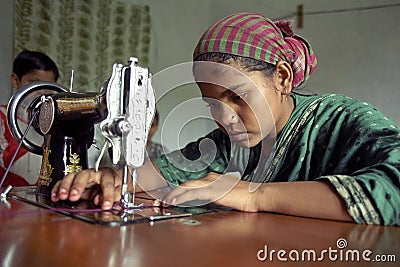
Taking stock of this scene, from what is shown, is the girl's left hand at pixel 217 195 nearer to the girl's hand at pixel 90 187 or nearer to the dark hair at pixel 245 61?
the girl's hand at pixel 90 187

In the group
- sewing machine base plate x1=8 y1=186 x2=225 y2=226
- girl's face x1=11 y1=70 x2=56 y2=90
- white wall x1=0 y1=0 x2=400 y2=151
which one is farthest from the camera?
white wall x1=0 y1=0 x2=400 y2=151

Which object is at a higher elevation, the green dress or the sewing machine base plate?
→ the green dress

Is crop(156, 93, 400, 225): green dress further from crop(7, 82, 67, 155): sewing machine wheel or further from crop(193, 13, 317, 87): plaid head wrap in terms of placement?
crop(7, 82, 67, 155): sewing machine wheel

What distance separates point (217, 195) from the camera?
2.56 feet

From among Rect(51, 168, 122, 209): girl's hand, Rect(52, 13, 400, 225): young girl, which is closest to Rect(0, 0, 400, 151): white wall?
Rect(52, 13, 400, 225): young girl

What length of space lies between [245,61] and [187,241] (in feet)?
1.77

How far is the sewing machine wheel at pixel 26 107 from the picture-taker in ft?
3.27

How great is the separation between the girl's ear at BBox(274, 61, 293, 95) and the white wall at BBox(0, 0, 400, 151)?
1.61m

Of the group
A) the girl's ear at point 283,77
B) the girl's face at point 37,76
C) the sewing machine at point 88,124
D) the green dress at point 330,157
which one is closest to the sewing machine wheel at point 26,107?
the sewing machine at point 88,124

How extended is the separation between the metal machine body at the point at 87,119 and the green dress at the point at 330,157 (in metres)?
0.26

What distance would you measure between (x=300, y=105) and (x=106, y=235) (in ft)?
2.14

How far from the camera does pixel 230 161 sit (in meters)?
1.20

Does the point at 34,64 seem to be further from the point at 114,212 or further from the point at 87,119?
the point at 114,212

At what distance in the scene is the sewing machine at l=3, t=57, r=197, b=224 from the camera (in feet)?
2.52
